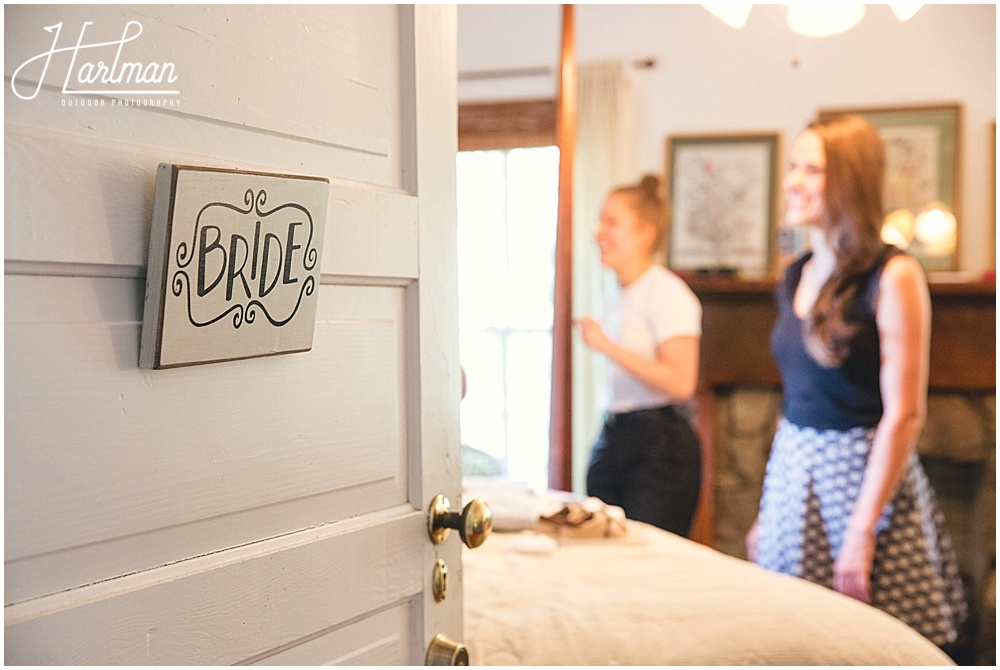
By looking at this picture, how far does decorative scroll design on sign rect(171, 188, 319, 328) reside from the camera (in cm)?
81

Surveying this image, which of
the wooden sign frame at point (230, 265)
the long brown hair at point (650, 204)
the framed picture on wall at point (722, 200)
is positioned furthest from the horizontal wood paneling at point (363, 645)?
the framed picture on wall at point (722, 200)

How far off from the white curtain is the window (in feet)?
0.82

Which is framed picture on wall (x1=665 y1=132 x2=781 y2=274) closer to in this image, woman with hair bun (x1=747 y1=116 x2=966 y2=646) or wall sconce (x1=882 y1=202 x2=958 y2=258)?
wall sconce (x1=882 y1=202 x2=958 y2=258)

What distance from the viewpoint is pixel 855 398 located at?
2148mm

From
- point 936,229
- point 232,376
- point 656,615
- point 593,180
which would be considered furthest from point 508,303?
point 232,376

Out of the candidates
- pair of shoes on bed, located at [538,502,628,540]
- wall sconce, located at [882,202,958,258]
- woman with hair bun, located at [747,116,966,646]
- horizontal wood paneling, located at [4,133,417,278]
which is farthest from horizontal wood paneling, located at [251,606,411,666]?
wall sconce, located at [882,202,958,258]

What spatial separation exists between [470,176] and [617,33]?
0.93 metres

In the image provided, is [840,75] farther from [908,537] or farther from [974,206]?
[908,537]

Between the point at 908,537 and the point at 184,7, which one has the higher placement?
the point at 184,7

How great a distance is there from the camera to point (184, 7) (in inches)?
32.6

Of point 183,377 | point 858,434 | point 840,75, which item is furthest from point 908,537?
point 840,75

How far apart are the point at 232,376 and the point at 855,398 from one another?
Answer: 166 cm

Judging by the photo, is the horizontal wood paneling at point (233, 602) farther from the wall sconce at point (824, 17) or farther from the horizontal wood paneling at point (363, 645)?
the wall sconce at point (824, 17)

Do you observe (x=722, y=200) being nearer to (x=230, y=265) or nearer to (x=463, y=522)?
(x=463, y=522)
